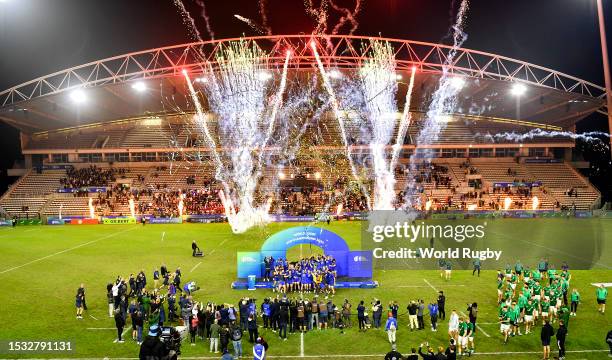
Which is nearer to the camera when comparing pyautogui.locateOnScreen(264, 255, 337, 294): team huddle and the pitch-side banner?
the pitch-side banner

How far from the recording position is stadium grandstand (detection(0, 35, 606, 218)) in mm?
53656

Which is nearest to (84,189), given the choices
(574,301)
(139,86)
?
(139,86)

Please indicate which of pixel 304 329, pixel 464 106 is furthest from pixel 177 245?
pixel 464 106

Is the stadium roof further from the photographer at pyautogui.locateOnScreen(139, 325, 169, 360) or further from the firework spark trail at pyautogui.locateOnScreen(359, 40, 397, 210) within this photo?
the photographer at pyautogui.locateOnScreen(139, 325, 169, 360)

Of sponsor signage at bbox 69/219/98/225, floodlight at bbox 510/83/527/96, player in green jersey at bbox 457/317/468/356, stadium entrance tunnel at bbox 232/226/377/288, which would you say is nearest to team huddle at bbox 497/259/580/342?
player in green jersey at bbox 457/317/468/356

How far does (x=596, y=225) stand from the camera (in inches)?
1785

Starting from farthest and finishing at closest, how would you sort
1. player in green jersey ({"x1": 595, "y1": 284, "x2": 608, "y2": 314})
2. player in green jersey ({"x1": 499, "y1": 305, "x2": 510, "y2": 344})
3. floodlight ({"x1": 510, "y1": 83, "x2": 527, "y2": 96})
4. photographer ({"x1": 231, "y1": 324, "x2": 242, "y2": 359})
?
floodlight ({"x1": 510, "y1": 83, "x2": 527, "y2": 96})
player in green jersey ({"x1": 595, "y1": 284, "x2": 608, "y2": 314})
player in green jersey ({"x1": 499, "y1": 305, "x2": 510, "y2": 344})
photographer ({"x1": 231, "y1": 324, "x2": 242, "y2": 359})

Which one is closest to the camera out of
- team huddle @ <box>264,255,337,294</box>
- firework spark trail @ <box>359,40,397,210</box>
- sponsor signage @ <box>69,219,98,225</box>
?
team huddle @ <box>264,255,337,294</box>

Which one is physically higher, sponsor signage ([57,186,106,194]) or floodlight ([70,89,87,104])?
floodlight ([70,89,87,104])

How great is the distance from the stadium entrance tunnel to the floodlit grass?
4.31 ft

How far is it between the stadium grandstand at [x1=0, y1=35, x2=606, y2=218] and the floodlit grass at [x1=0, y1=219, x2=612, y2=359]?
11612 mm

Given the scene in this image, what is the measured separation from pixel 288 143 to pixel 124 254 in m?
33.0

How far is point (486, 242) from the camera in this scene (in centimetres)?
3259

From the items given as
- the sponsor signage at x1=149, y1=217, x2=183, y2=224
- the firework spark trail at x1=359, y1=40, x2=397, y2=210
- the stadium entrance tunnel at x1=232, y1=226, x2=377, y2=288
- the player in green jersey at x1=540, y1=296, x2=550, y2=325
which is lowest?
the player in green jersey at x1=540, y1=296, x2=550, y2=325
